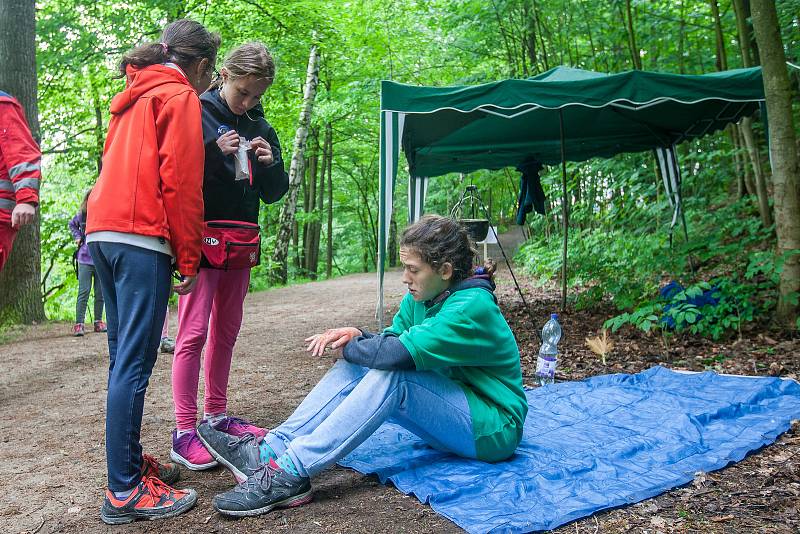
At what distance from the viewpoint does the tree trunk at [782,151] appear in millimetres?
4594

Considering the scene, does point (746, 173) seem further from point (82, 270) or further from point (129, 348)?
point (129, 348)

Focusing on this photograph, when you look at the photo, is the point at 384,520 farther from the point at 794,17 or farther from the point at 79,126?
the point at 79,126

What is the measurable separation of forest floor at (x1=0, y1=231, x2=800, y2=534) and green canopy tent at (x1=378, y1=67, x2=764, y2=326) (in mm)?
1557

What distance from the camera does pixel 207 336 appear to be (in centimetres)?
259

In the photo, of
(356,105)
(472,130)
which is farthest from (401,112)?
(356,105)

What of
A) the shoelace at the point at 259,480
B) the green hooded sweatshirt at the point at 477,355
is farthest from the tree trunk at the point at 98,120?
the green hooded sweatshirt at the point at 477,355

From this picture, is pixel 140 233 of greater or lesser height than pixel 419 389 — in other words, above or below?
above

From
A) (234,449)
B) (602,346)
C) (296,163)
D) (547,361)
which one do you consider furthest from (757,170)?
(296,163)

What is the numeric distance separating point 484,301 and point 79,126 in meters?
12.5

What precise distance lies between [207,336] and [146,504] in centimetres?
77

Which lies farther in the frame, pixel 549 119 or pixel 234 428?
pixel 549 119

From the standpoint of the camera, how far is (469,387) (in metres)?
2.25

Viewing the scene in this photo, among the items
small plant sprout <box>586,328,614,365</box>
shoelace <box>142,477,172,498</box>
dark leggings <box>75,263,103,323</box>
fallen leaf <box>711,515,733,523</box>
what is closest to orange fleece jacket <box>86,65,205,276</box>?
shoelace <box>142,477,172,498</box>

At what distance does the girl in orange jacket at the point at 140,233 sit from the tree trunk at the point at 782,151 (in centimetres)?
440
